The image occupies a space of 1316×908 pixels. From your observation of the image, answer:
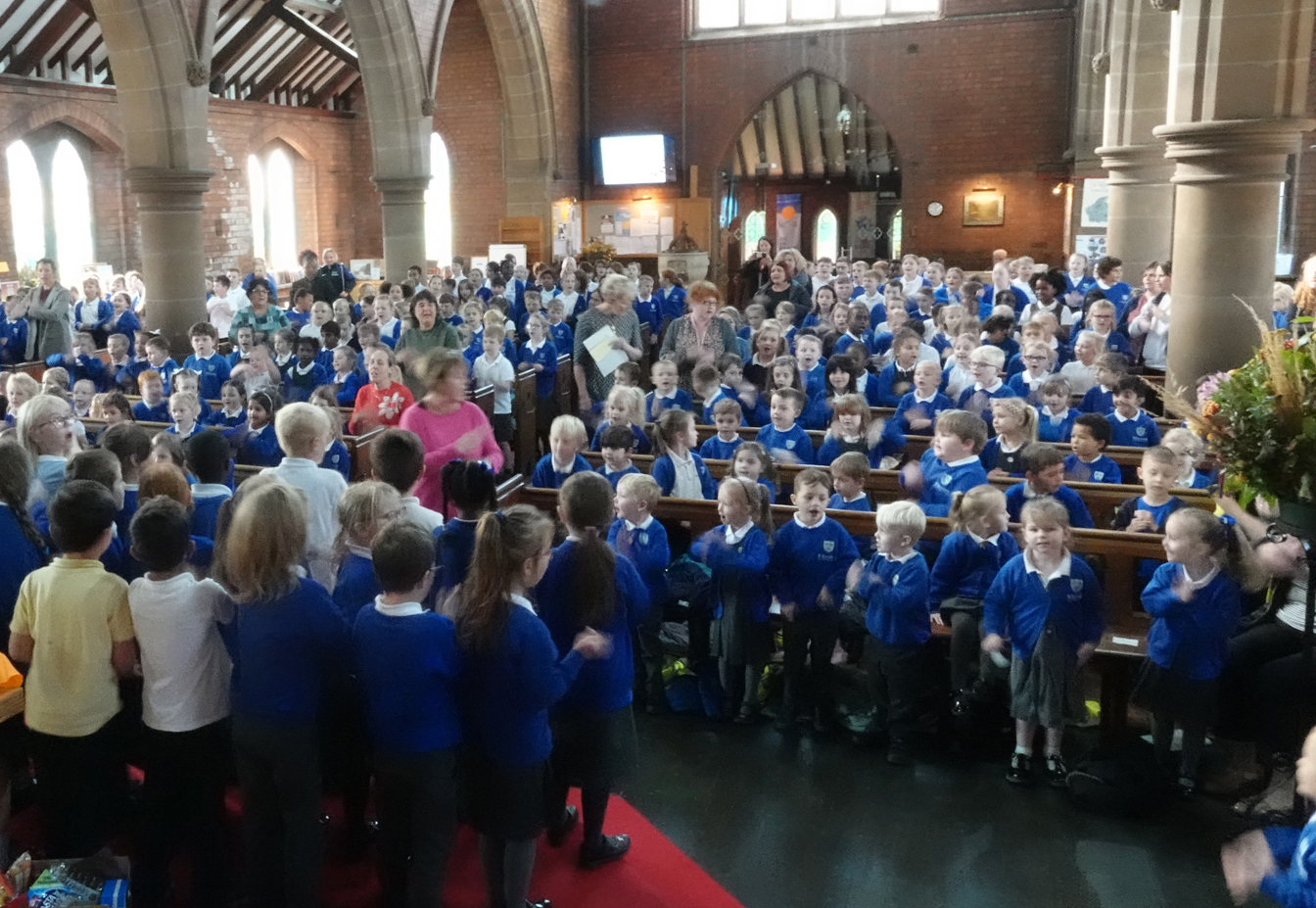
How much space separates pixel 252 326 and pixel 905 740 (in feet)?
23.4

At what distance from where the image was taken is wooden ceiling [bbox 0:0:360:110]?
52.7ft

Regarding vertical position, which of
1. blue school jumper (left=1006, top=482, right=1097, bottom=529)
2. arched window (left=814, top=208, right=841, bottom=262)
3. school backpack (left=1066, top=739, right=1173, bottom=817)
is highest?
arched window (left=814, top=208, right=841, bottom=262)

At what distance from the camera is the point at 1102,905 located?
394cm

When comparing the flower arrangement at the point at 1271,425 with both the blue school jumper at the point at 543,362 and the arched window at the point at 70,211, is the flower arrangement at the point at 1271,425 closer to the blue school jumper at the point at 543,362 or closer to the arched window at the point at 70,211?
the blue school jumper at the point at 543,362

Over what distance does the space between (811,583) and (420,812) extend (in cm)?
224

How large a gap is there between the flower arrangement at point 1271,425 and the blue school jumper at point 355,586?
2738 mm

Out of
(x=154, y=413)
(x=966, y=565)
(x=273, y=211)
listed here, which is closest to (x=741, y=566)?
(x=966, y=565)

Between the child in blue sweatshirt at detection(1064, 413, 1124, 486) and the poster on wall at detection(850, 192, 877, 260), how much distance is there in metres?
21.8

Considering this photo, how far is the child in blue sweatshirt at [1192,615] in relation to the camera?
4.31 metres

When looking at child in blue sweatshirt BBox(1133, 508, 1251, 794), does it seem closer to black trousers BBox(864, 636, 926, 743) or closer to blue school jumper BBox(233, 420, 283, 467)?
black trousers BBox(864, 636, 926, 743)

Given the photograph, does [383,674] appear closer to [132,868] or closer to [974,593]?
[132,868]

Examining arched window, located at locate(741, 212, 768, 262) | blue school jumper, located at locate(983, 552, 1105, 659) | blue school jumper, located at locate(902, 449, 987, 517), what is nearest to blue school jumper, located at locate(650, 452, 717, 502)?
blue school jumper, located at locate(902, 449, 987, 517)

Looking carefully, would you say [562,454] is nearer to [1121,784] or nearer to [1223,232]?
[1121,784]

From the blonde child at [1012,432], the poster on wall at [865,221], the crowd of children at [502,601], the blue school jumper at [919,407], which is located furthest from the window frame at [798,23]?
the blonde child at [1012,432]
